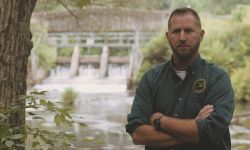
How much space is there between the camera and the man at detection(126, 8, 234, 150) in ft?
8.79

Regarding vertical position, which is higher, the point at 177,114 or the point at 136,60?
the point at 177,114

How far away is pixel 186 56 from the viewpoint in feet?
9.05

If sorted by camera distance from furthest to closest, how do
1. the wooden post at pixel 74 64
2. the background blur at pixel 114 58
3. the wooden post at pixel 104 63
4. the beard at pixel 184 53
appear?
the wooden post at pixel 74 64
the wooden post at pixel 104 63
the background blur at pixel 114 58
the beard at pixel 184 53

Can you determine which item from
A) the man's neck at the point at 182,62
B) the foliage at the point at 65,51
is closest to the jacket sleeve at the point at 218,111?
the man's neck at the point at 182,62

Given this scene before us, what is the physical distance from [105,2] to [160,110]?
8602 mm

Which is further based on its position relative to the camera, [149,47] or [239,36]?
[149,47]

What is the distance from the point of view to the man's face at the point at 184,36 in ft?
9.09

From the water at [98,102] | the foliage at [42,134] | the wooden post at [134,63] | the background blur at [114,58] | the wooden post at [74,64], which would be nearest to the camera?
the foliage at [42,134]

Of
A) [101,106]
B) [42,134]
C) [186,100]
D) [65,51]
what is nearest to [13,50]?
[42,134]

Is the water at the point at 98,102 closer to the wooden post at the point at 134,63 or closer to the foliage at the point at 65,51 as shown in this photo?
the wooden post at the point at 134,63

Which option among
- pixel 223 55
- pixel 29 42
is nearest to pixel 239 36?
pixel 223 55

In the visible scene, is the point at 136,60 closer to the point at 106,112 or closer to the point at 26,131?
the point at 106,112

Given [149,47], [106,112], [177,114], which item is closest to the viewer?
[177,114]

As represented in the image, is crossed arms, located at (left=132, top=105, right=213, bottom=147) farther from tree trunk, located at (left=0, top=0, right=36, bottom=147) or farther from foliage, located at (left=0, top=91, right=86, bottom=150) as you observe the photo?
tree trunk, located at (left=0, top=0, right=36, bottom=147)
